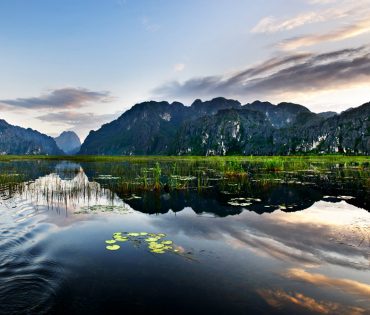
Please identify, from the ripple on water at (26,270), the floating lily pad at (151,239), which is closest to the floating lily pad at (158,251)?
the floating lily pad at (151,239)

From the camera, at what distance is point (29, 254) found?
13039mm

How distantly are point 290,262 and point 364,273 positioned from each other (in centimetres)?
261

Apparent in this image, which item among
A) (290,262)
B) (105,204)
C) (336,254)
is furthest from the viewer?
(105,204)

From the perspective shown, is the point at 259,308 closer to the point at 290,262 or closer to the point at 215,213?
the point at 290,262

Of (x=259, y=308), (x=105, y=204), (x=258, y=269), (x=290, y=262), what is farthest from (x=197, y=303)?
(x=105, y=204)

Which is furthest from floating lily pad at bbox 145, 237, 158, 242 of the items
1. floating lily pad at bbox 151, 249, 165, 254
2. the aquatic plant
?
floating lily pad at bbox 151, 249, 165, 254

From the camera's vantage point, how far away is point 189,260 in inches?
485

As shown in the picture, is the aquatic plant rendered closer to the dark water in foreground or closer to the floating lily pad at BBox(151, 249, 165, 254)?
the floating lily pad at BBox(151, 249, 165, 254)

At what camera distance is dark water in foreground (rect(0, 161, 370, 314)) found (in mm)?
8781

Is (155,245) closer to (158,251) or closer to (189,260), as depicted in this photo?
(158,251)

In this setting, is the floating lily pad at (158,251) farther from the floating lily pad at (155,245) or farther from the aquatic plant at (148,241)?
the floating lily pad at (155,245)

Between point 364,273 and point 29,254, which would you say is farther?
point 29,254

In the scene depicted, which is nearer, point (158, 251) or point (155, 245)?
point (158, 251)

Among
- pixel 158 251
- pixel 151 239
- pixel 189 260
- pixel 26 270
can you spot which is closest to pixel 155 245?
pixel 158 251
